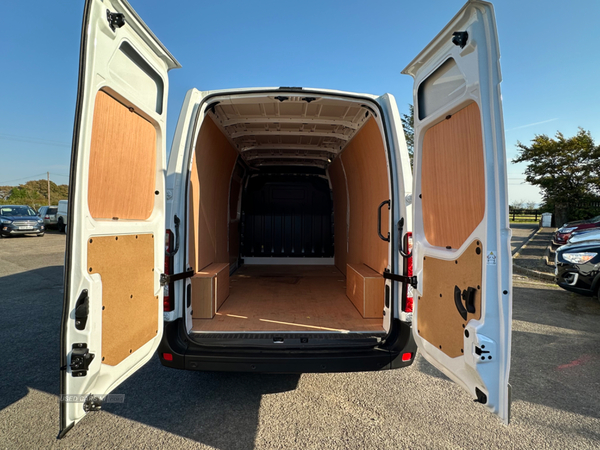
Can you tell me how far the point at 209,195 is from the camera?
4051 millimetres

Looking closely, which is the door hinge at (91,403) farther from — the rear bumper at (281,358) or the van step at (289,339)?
the van step at (289,339)

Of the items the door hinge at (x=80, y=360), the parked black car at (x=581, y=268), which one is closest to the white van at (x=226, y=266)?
the door hinge at (x=80, y=360)

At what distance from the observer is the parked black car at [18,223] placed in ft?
55.6

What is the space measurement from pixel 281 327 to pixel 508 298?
1.89 metres

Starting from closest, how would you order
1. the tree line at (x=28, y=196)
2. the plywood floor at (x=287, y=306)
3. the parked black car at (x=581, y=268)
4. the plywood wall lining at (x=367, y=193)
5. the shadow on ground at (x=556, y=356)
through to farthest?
the shadow on ground at (x=556, y=356)
the plywood floor at (x=287, y=306)
the plywood wall lining at (x=367, y=193)
the parked black car at (x=581, y=268)
the tree line at (x=28, y=196)

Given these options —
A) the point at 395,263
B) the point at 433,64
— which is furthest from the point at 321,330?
the point at 433,64

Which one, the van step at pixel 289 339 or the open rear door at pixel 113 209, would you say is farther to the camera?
the van step at pixel 289 339

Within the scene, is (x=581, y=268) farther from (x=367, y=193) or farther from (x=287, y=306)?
(x=287, y=306)

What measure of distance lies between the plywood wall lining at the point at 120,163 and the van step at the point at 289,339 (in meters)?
1.08

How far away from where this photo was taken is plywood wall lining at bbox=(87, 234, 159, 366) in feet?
5.96

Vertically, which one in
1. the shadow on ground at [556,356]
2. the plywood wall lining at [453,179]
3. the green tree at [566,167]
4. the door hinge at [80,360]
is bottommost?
the shadow on ground at [556,356]

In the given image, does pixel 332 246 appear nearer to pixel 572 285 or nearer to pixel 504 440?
pixel 572 285

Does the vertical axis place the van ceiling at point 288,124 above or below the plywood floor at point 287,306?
A: above

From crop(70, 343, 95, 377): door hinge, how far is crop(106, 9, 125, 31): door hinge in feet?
5.28
